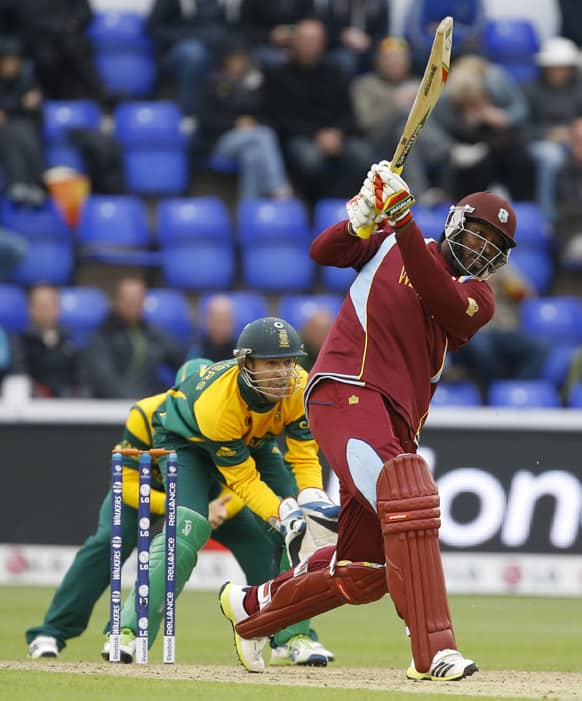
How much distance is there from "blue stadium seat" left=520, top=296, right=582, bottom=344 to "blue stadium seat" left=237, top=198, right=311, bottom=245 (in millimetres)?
2201

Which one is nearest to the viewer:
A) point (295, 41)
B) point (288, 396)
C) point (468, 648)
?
point (288, 396)

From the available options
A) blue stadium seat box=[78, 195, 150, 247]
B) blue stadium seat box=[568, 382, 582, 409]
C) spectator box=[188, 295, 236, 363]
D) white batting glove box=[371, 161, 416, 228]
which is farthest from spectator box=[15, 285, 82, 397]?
white batting glove box=[371, 161, 416, 228]

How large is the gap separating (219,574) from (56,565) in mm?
1244

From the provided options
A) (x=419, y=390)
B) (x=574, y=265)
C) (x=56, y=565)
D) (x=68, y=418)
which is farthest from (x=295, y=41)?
(x=419, y=390)

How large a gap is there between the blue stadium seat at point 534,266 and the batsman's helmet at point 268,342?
25.7 feet

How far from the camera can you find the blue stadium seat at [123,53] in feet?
53.1

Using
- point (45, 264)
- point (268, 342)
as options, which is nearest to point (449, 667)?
point (268, 342)

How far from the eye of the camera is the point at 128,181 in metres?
15.6

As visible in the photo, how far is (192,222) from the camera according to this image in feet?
48.9

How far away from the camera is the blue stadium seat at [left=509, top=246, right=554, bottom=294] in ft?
50.2

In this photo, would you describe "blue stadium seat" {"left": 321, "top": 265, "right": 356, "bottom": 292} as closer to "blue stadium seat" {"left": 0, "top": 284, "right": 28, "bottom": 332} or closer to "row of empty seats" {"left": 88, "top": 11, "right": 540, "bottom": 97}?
"blue stadium seat" {"left": 0, "top": 284, "right": 28, "bottom": 332}

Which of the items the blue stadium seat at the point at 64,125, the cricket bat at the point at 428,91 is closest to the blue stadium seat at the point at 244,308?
the blue stadium seat at the point at 64,125

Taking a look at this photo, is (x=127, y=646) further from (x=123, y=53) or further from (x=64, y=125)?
(x=123, y=53)

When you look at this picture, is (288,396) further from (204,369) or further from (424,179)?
(424,179)
